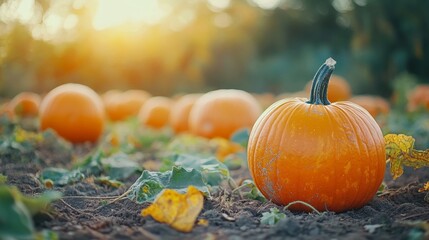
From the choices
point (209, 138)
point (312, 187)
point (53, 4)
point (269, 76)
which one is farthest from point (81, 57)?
point (312, 187)

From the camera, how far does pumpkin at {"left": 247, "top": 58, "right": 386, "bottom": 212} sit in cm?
288

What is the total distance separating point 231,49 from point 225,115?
259 inches

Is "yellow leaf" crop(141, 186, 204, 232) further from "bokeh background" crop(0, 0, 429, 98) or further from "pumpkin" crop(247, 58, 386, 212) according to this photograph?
"bokeh background" crop(0, 0, 429, 98)

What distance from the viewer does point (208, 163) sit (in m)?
3.53

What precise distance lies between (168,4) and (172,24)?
55cm

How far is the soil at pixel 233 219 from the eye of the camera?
2.43 m

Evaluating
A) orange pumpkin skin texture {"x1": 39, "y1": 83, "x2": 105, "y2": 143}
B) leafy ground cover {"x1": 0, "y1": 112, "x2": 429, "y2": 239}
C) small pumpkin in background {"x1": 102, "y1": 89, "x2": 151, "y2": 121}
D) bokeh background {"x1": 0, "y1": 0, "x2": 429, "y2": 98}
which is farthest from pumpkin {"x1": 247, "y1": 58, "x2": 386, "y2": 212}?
bokeh background {"x1": 0, "y1": 0, "x2": 429, "y2": 98}

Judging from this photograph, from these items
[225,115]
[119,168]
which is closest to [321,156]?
[119,168]

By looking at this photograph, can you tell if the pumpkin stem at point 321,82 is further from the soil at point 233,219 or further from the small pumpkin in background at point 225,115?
the small pumpkin in background at point 225,115

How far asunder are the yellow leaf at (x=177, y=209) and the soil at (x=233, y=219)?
0.04 meters

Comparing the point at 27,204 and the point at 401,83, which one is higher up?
the point at 401,83

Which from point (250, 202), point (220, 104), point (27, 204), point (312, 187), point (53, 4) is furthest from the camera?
point (53, 4)

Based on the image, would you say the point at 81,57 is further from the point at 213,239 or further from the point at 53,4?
the point at 213,239

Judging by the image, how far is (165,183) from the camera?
2.98 meters
